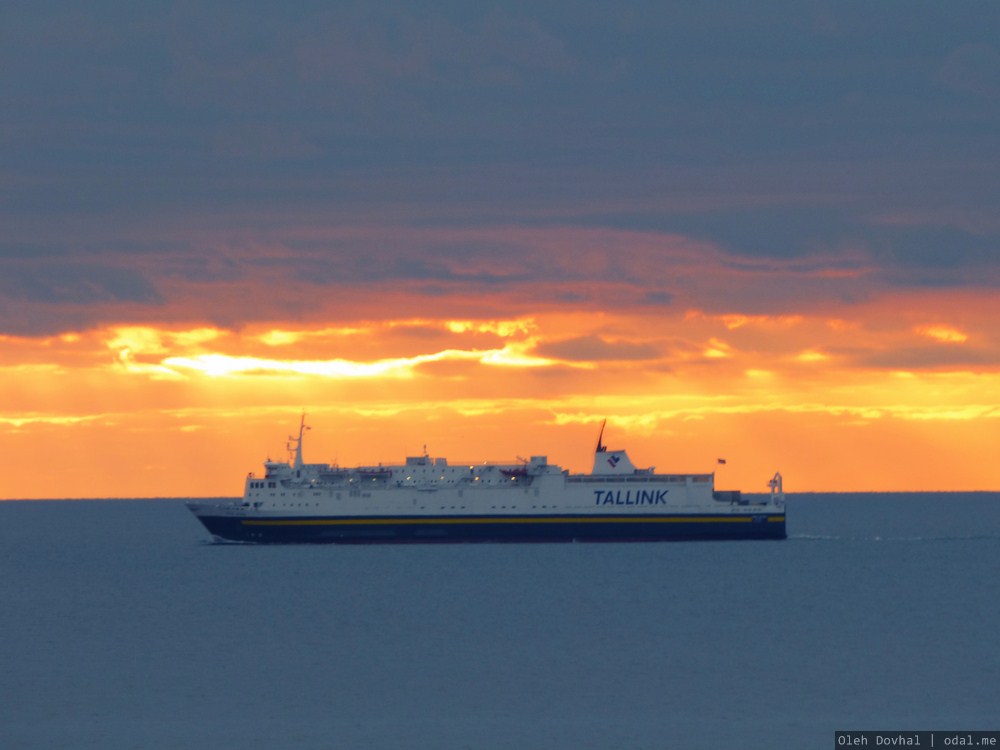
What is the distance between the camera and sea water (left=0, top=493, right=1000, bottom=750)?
47.9 m

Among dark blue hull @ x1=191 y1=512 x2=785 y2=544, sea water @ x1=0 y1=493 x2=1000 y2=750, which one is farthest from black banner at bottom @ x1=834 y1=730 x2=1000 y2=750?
dark blue hull @ x1=191 y1=512 x2=785 y2=544

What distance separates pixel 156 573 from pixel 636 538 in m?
32.1

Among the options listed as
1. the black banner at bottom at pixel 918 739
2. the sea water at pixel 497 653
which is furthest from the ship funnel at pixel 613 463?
the black banner at bottom at pixel 918 739

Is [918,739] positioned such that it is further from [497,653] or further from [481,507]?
[481,507]

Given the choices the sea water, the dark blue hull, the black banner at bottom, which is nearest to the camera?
the black banner at bottom

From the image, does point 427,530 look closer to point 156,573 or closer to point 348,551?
point 348,551

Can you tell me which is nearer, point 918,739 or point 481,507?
point 918,739

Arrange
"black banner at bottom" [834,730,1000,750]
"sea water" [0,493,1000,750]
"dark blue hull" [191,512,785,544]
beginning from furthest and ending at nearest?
"dark blue hull" [191,512,785,544] → "sea water" [0,493,1000,750] → "black banner at bottom" [834,730,1000,750]

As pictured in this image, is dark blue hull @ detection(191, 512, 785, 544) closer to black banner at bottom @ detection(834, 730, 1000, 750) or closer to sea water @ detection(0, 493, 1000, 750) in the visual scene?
sea water @ detection(0, 493, 1000, 750)

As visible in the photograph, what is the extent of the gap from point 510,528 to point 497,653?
53.5m

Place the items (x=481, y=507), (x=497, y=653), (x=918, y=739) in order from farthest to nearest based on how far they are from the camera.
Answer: (x=481, y=507) → (x=497, y=653) → (x=918, y=739)

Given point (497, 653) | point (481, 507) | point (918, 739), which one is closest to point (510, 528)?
point (481, 507)

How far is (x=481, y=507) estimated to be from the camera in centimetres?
11638

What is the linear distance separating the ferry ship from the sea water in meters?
5.78
